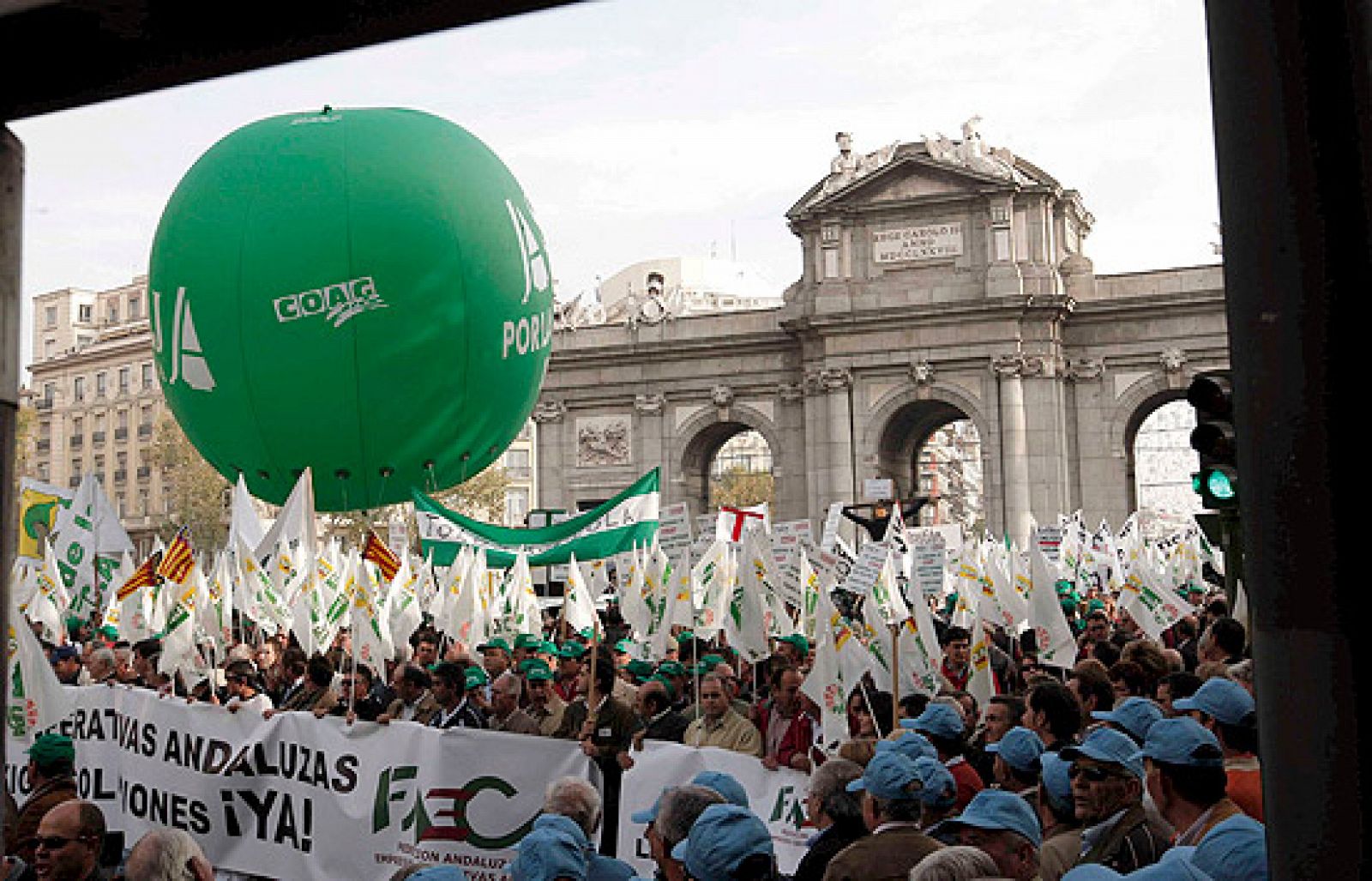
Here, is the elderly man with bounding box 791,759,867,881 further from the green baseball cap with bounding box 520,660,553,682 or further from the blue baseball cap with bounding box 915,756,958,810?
the green baseball cap with bounding box 520,660,553,682

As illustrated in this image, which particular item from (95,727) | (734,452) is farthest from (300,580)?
(734,452)

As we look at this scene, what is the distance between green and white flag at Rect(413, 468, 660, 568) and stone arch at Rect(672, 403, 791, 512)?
3242 centimetres

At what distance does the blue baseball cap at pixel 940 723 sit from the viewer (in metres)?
6.51

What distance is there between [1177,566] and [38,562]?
18.4m

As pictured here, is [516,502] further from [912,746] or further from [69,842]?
[69,842]

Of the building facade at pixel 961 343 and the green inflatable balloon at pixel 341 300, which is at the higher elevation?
the building facade at pixel 961 343

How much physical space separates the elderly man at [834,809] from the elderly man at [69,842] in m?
2.50

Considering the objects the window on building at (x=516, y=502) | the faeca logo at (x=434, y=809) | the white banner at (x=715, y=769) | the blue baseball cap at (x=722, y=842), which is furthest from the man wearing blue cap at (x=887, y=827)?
the window on building at (x=516, y=502)

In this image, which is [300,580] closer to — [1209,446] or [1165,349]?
[1209,446]

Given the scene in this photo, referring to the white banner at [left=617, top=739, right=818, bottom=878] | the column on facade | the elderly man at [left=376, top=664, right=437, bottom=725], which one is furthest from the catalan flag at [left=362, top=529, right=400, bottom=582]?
the column on facade

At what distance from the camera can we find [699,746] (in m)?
8.86

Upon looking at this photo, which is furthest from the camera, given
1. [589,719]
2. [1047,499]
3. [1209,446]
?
Result: [1047,499]

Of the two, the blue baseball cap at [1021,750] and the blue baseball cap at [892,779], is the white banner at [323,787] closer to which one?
the blue baseball cap at [1021,750]

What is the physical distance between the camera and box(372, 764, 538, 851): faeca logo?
8680mm
